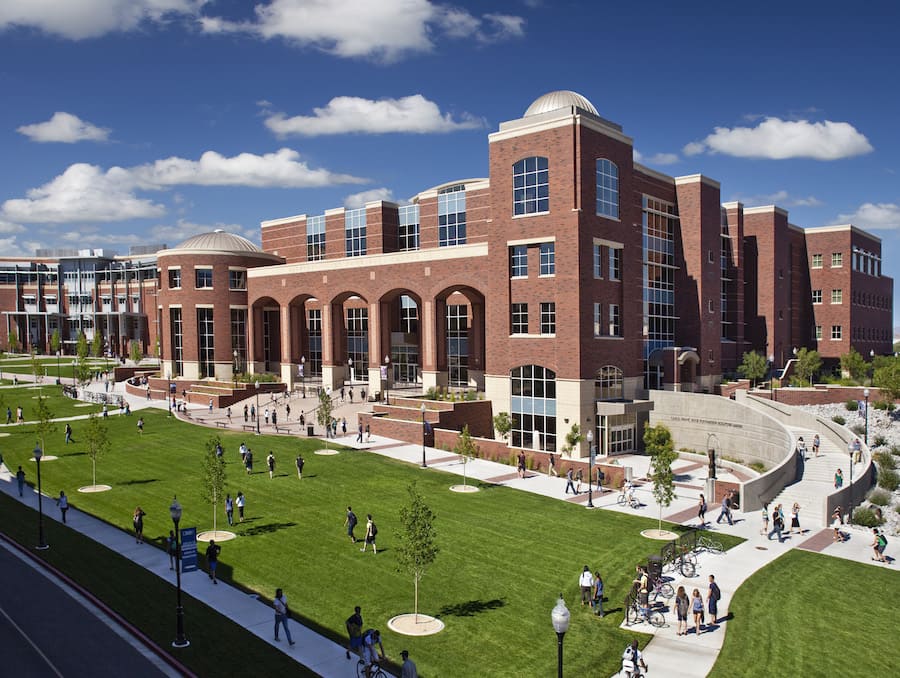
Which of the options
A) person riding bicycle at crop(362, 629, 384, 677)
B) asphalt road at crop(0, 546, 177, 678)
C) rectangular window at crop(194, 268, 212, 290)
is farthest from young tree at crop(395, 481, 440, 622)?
rectangular window at crop(194, 268, 212, 290)

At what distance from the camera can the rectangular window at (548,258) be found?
161ft

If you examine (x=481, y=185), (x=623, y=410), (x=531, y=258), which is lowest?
(x=623, y=410)

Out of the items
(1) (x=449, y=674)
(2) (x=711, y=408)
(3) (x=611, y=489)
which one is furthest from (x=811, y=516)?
(1) (x=449, y=674)

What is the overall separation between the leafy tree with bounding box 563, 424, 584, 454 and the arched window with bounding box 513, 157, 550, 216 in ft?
48.8

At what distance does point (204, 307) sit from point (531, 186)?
1649 inches

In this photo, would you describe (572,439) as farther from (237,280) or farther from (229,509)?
(237,280)

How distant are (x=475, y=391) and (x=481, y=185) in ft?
62.2

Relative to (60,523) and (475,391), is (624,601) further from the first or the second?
(475,391)

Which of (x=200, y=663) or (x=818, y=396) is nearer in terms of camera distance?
(x=200, y=663)

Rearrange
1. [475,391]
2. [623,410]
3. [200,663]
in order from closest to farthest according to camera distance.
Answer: [200,663]
[623,410]
[475,391]

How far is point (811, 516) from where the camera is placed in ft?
111

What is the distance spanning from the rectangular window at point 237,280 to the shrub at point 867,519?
62.1 m

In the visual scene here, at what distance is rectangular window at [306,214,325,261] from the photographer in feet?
265

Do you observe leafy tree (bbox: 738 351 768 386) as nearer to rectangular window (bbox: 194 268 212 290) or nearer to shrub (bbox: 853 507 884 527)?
shrub (bbox: 853 507 884 527)
